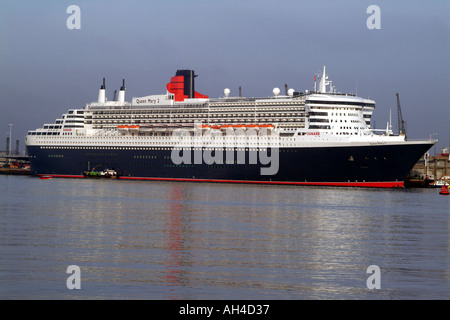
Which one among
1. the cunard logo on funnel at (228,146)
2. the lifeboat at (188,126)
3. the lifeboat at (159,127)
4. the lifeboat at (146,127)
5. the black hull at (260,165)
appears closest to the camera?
the black hull at (260,165)

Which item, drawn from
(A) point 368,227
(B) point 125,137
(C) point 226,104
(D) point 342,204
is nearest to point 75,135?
(B) point 125,137

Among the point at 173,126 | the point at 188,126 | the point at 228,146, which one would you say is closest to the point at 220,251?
the point at 228,146

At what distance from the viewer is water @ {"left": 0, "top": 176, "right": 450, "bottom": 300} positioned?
1988 cm

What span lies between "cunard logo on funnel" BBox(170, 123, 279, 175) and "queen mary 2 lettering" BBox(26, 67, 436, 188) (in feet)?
0.40

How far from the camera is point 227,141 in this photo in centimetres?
8406

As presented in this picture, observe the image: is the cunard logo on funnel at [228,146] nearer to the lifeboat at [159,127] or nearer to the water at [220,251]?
the lifeboat at [159,127]

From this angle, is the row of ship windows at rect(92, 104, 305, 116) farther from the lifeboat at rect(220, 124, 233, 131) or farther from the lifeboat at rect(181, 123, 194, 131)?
the lifeboat at rect(220, 124, 233, 131)

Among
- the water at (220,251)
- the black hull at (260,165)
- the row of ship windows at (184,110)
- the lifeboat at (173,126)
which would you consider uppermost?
the row of ship windows at (184,110)

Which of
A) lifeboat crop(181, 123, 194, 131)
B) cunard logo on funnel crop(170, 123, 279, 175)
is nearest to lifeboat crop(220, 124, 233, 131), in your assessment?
cunard logo on funnel crop(170, 123, 279, 175)

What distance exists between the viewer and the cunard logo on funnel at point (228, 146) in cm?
8050

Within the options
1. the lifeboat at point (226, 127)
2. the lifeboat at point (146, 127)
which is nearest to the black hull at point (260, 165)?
the lifeboat at point (146, 127)

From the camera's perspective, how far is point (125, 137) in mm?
91750

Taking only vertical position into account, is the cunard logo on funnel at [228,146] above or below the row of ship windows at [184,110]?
below

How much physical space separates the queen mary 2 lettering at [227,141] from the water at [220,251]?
27.9 metres
